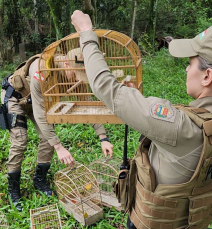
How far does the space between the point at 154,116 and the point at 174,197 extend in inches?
20.5

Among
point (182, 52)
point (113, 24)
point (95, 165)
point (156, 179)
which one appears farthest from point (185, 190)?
point (113, 24)

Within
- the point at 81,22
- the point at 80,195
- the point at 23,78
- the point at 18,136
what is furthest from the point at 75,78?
the point at 81,22

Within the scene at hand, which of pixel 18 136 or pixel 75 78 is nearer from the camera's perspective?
pixel 75 78

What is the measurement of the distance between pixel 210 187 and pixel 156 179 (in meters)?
0.30

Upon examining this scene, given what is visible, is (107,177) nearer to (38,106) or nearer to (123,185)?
(38,106)

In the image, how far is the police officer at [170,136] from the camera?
1.27m

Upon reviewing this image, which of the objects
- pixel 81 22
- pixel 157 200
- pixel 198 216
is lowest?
pixel 198 216

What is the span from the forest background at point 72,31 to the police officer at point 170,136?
1.73m

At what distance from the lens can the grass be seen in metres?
3.30

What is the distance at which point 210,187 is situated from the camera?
5.08 ft

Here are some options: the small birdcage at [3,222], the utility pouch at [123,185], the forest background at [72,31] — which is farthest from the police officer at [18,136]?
the utility pouch at [123,185]

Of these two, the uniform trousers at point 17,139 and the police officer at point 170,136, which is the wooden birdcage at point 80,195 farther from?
the police officer at point 170,136

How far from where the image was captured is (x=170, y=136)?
4.13ft

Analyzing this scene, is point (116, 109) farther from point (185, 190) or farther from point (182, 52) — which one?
point (185, 190)
